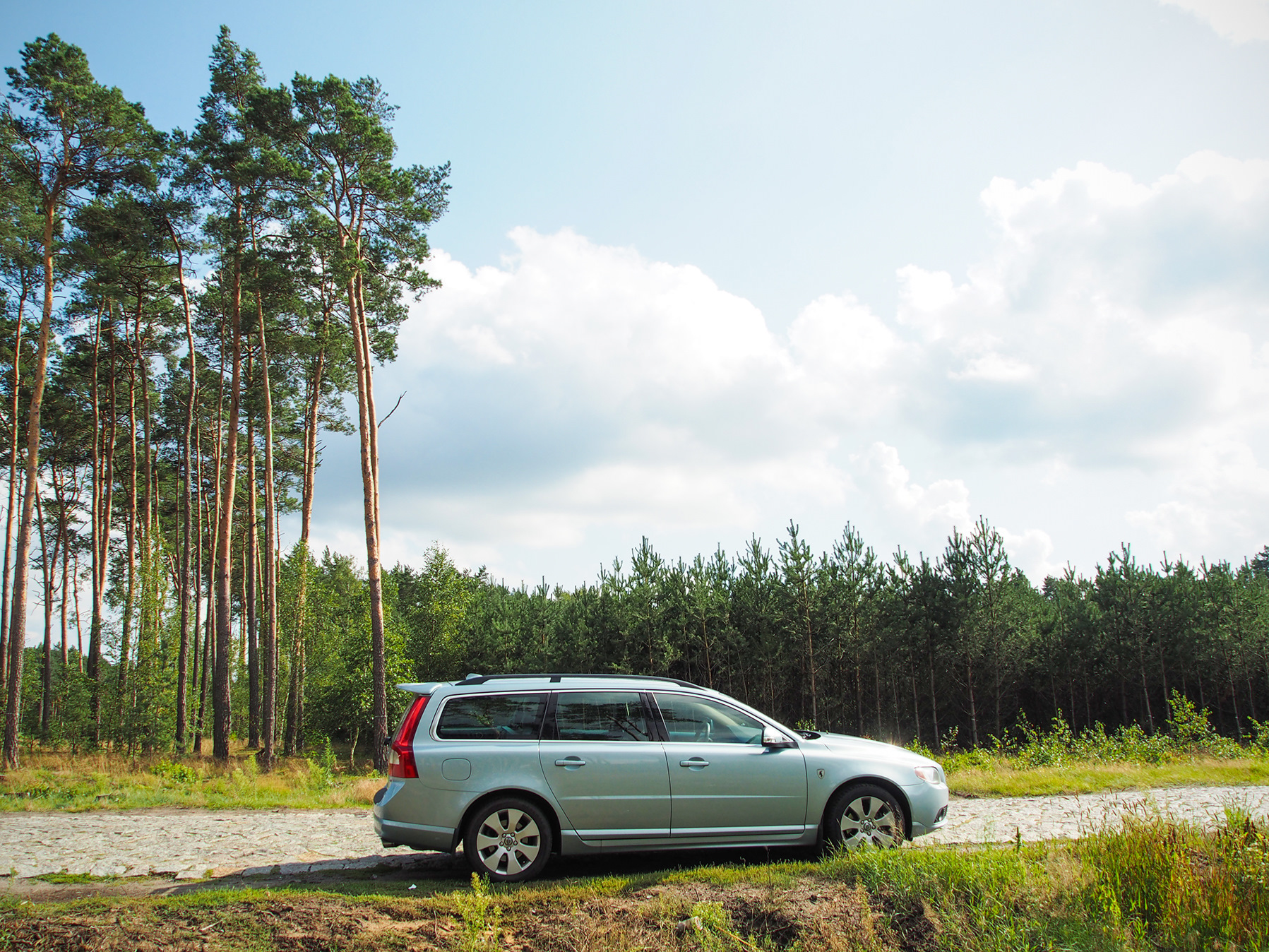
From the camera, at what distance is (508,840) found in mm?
6293

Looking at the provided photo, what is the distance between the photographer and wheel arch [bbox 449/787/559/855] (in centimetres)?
628

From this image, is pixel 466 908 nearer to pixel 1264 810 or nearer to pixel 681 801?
pixel 681 801

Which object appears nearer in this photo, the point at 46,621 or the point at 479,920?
the point at 479,920

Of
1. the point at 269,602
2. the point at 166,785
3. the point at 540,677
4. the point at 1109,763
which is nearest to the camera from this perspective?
the point at 540,677

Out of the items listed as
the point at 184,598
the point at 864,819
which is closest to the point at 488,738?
the point at 864,819

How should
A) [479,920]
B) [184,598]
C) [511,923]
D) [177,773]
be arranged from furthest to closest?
[184,598] < [177,773] < [511,923] < [479,920]

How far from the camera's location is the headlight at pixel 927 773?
272 inches

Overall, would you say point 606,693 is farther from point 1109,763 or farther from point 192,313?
point 192,313

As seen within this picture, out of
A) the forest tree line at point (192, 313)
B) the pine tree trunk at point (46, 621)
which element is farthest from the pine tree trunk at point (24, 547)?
the pine tree trunk at point (46, 621)

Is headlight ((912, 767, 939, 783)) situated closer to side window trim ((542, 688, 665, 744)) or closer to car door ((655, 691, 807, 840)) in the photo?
car door ((655, 691, 807, 840))

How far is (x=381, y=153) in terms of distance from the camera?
61.1 feet

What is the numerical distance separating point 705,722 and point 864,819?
61.5 inches

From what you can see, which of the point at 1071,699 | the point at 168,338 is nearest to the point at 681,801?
the point at 168,338

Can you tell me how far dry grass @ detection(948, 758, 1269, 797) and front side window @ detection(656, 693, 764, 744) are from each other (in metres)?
5.57
